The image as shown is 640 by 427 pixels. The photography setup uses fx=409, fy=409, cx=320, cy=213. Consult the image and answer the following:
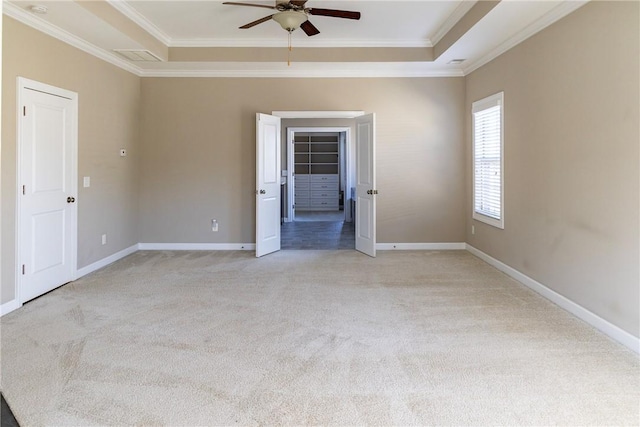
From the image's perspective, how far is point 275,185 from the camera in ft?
19.9

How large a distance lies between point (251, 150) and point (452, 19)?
124 inches

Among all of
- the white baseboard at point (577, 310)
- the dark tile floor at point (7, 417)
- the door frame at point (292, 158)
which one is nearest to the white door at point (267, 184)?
the white baseboard at point (577, 310)

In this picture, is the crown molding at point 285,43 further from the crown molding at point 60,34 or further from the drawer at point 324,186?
the drawer at point 324,186

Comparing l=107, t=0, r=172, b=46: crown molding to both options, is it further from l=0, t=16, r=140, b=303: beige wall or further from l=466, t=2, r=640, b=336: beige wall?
l=466, t=2, r=640, b=336: beige wall

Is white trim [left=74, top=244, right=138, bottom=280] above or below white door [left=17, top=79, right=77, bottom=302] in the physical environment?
below

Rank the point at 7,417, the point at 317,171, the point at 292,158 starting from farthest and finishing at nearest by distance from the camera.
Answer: the point at 317,171
the point at 292,158
the point at 7,417

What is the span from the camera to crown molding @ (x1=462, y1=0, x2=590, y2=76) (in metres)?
3.41

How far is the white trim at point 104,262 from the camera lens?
4.67 m

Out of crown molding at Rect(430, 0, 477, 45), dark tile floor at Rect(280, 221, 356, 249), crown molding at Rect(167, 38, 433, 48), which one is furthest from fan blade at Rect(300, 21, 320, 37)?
dark tile floor at Rect(280, 221, 356, 249)

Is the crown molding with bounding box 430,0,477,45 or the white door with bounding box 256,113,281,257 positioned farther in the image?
the white door with bounding box 256,113,281,257

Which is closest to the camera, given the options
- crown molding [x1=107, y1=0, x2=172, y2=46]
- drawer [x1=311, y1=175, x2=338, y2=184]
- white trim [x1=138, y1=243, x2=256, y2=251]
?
crown molding [x1=107, y1=0, x2=172, y2=46]

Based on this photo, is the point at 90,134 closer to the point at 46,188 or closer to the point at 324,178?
the point at 46,188

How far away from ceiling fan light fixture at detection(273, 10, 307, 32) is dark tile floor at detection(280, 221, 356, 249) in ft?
11.3

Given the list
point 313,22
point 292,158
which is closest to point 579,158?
point 313,22
